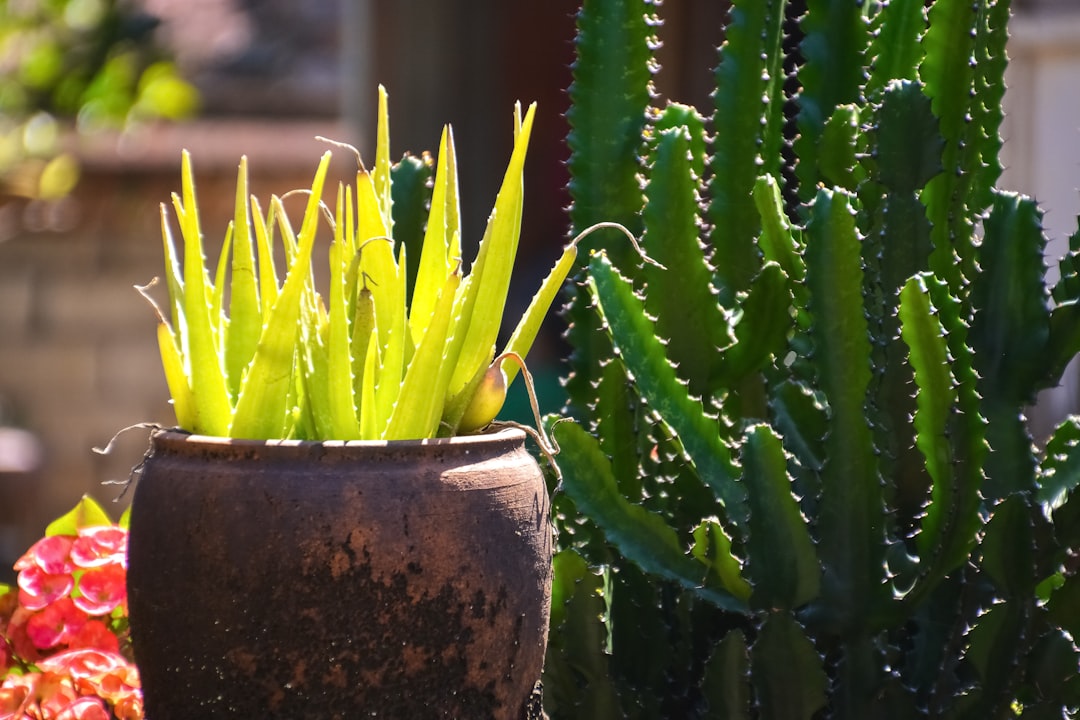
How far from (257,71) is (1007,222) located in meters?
4.10

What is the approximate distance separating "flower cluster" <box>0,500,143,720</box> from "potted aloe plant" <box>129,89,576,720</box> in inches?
10.6

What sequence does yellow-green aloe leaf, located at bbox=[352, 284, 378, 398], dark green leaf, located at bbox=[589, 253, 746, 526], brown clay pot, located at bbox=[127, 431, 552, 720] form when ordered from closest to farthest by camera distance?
1. brown clay pot, located at bbox=[127, 431, 552, 720]
2. yellow-green aloe leaf, located at bbox=[352, 284, 378, 398]
3. dark green leaf, located at bbox=[589, 253, 746, 526]

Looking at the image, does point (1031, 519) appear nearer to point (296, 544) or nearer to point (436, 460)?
point (436, 460)

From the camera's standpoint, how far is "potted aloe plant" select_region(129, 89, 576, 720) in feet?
3.73

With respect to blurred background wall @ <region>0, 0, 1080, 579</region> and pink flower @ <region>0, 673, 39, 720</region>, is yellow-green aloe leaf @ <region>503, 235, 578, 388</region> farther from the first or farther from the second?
blurred background wall @ <region>0, 0, 1080, 579</region>

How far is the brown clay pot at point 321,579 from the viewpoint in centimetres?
113

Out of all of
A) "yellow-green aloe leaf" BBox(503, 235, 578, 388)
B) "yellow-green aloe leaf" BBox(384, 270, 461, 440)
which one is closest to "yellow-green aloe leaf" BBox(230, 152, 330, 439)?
"yellow-green aloe leaf" BBox(384, 270, 461, 440)

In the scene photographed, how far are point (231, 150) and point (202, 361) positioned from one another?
12.3 feet

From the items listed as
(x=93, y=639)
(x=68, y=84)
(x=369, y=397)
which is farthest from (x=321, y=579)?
(x=68, y=84)

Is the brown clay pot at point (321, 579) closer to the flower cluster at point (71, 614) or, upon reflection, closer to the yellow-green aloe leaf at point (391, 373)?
the yellow-green aloe leaf at point (391, 373)

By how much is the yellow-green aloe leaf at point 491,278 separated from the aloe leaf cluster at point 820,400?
190mm

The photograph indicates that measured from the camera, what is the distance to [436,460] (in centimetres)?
117

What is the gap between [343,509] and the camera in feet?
3.71

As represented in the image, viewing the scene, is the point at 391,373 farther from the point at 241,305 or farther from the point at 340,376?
the point at 241,305
